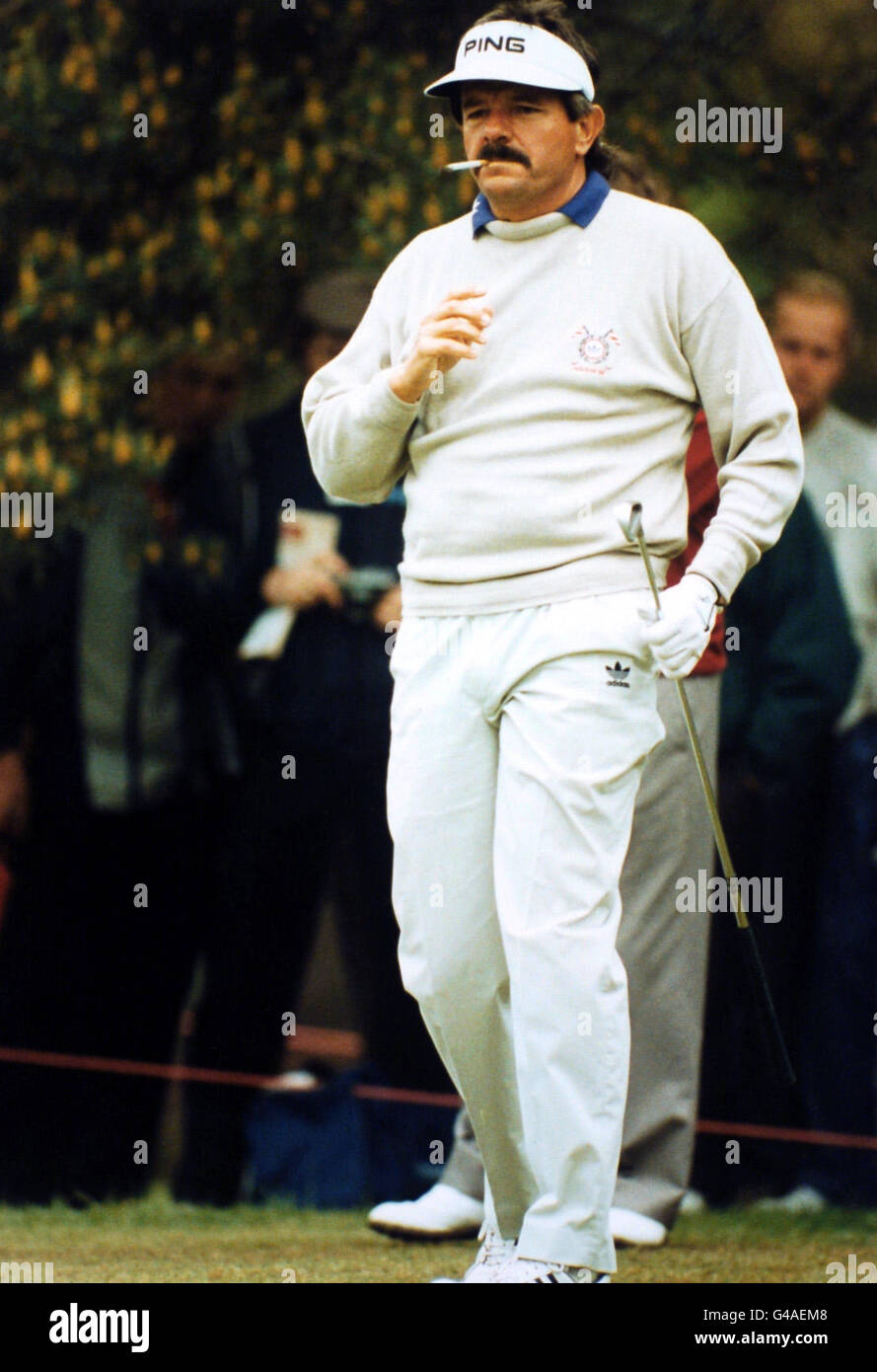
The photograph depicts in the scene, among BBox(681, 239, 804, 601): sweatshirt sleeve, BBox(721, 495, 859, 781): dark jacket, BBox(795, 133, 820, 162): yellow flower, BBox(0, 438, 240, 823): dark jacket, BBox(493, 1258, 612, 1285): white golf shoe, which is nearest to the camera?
BBox(493, 1258, 612, 1285): white golf shoe

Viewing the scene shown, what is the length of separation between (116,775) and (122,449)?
0.80m

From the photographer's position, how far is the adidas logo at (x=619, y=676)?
3369mm

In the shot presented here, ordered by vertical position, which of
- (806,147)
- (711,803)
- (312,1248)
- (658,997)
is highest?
(806,147)

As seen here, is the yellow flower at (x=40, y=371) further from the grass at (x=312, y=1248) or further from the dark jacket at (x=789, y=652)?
the grass at (x=312, y=1248)

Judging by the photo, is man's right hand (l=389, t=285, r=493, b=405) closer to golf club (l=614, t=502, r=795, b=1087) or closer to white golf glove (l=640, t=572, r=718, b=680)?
golf club (l=614, t=502, r=795, b=1087)

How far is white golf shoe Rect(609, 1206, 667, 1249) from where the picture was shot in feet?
13.5

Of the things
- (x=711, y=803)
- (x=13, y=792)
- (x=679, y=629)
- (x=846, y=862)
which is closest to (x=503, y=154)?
(x=679, y=629)

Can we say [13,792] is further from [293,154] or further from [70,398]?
[293,154]

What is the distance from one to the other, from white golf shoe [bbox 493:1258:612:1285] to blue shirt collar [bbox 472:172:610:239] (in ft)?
4.96

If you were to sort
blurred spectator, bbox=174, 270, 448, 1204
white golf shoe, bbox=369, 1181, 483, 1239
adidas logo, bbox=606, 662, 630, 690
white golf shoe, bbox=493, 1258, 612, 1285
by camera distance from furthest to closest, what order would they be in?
1. blurred spectator, bbox=174, 270, 448, 1204
2. white golf shoe, bbox=369, 1181, 483, 1239
3. adidas logo, bbox=606, 662, 630, 690
4. white golf shoe, bbox=493, 1258, 612, 1285

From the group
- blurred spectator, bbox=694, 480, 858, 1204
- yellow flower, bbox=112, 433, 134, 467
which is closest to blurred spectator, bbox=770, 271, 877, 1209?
blurred spectator, bbox=694, 480, 858, 1204

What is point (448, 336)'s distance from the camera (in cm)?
333

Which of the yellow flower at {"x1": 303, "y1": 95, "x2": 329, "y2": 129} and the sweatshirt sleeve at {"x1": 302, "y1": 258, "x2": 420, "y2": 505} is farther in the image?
the yellow flower at {"x1": 303, "y1": 95, "x2": 329, "y2": 129}

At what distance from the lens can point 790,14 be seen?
17.8 ft
